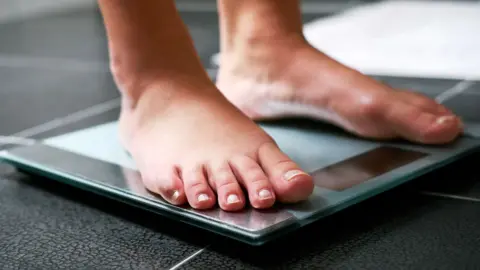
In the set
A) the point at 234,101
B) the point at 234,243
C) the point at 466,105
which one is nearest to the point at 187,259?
the point at 234,243

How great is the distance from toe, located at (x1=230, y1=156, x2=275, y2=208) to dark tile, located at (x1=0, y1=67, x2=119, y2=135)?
1.91 ft

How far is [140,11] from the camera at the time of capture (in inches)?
35.9

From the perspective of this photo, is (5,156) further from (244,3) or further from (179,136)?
(244,3)

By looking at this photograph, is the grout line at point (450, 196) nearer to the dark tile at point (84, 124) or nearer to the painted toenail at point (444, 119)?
the painted toenail at point (444, 119)

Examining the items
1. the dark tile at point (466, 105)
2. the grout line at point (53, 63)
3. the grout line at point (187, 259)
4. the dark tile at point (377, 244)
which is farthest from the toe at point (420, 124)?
the grout line at point (53, 63)

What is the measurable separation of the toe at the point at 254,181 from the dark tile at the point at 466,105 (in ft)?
1.61

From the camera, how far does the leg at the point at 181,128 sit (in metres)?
0.75

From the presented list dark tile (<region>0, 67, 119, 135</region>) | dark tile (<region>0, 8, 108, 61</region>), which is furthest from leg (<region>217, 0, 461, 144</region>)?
dark tile (<region>0, 8, 108, 61</region>)

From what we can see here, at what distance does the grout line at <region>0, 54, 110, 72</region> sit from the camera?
5.73ft

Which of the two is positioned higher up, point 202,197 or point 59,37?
point 202,197

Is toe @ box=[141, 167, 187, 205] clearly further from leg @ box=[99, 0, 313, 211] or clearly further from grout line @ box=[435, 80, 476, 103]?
grout line @ box=[435, 80, 476, 103]

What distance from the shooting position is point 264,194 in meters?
0.73

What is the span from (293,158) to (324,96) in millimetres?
126

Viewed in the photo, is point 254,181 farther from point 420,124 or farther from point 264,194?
point 420,124
